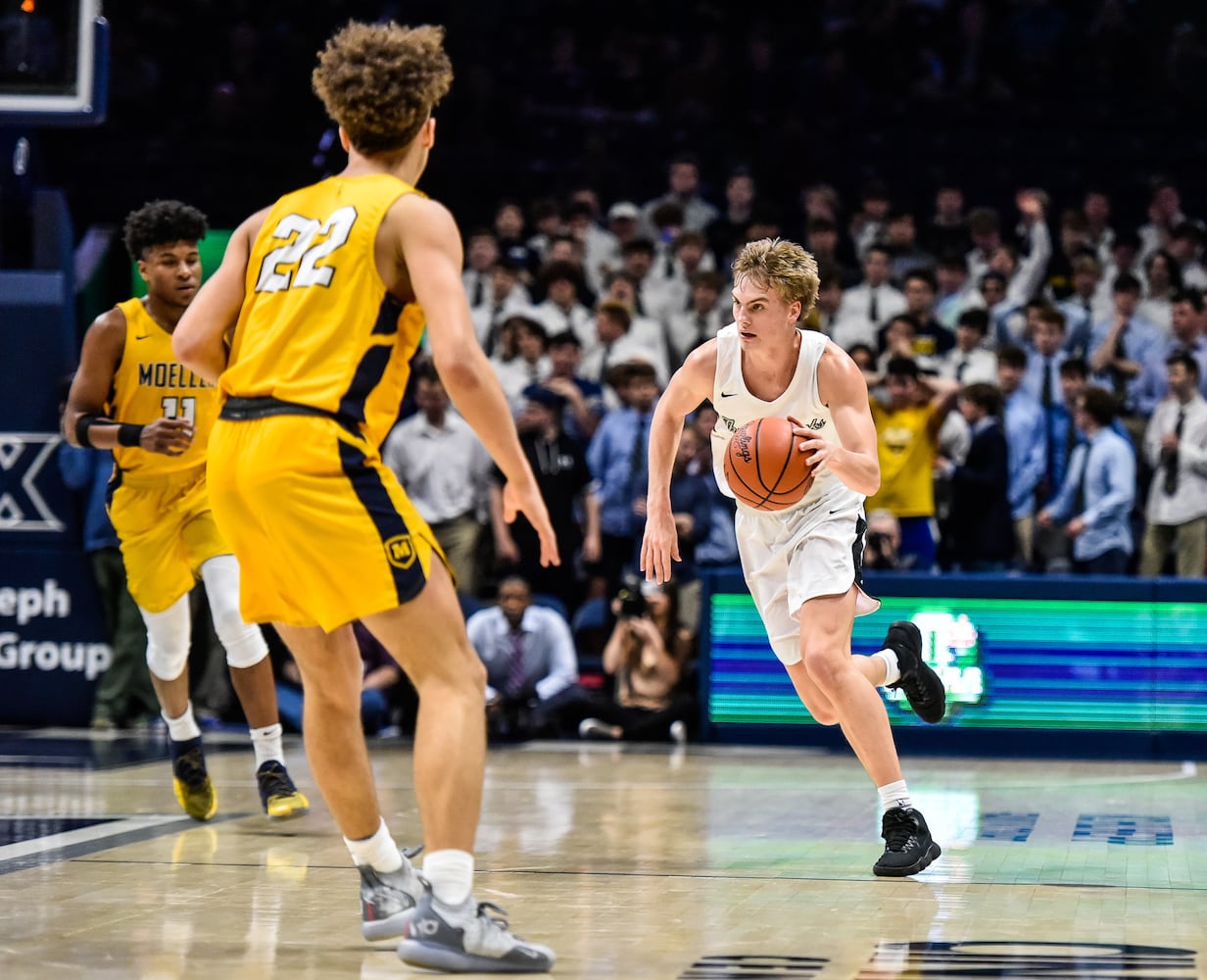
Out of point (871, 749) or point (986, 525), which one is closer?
point (871, 749)

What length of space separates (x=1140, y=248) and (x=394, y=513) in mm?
10632

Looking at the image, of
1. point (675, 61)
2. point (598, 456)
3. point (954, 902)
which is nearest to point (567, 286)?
point (598, 456)

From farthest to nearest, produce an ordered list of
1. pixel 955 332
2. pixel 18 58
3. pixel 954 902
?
pixel 955 332, pixel 18 58, pixel 954 902

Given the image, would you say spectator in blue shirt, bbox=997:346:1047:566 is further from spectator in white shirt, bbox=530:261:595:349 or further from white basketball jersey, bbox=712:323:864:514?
white basketball jersey, bbox=712:323:864:514

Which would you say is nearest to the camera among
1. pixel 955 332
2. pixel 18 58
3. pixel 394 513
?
pixel 394 513

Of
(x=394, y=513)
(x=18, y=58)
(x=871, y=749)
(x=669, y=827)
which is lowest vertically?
(x=669, y=827)

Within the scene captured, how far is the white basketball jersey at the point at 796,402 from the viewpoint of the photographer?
595 centimetres

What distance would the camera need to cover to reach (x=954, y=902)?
506 cm

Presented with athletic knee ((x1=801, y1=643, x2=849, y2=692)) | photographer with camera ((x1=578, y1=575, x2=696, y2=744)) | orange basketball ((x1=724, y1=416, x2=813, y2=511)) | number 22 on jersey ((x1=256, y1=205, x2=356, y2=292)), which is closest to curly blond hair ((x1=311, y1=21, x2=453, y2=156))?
number 22 on jersey ((x1=256, y1=205, x2=356, y2=292))

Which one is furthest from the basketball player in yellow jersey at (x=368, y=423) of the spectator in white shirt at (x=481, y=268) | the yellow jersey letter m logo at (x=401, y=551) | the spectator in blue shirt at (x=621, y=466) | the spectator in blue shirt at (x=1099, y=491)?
the spectator in white shirt at (x=481, y=268)

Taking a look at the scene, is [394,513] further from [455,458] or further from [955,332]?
[955,332]

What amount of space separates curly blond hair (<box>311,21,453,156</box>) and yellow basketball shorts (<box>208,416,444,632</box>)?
2.45ft

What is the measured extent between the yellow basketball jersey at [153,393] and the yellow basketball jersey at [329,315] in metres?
2.98

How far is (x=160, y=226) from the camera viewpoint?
6.87 metres
